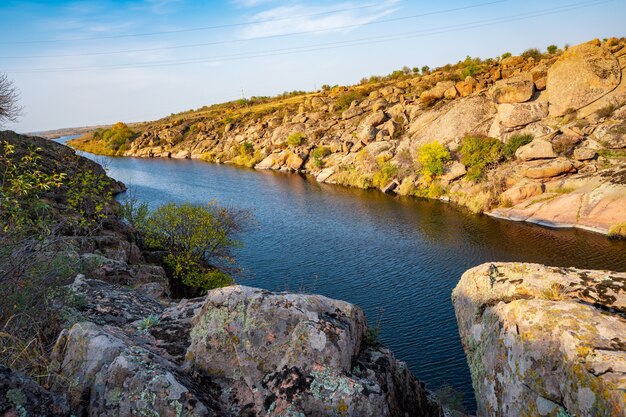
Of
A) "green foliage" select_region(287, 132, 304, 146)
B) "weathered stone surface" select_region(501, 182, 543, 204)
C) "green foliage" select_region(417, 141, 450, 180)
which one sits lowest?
→ "weathered stone surface" select_region(501, 182, 543, 204)

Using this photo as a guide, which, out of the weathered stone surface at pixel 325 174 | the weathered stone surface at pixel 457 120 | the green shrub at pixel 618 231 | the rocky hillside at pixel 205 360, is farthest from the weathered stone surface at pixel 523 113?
the rocky hillside at pixel 205 360

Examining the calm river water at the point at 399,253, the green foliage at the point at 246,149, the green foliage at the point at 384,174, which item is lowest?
the calm river water at the point at 399,253

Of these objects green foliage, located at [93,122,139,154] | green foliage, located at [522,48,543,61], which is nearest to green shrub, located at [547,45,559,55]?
green foliage, located at [522,48,543,61]

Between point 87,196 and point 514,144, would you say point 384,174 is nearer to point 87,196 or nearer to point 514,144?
point 514,144

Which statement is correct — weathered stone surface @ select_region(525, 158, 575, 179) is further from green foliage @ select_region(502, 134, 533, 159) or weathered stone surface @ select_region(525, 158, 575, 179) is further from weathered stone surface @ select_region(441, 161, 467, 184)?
weathered stone surface @ select_region(441, 161, 467, 184)

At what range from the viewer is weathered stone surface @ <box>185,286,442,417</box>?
593cm

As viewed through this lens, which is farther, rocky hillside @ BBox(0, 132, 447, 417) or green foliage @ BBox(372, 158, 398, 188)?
green foliage @ BBox(372, 158, 398, 188)

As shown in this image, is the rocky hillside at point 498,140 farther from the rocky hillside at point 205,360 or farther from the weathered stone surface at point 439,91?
the rocky hillside at point 205,360

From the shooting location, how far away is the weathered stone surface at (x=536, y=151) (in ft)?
166

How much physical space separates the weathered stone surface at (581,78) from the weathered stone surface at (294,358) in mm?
62338

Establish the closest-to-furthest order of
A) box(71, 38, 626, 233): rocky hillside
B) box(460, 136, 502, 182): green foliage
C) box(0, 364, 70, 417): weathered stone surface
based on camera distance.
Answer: box(0, 364, 70, 417): weathered stone surface → box(71, 38, 626, 233): rocky hillside → box(460, 136, 502, 182): green foliage

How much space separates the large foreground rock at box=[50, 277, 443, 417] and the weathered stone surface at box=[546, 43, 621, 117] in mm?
62178

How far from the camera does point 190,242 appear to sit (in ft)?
89.1

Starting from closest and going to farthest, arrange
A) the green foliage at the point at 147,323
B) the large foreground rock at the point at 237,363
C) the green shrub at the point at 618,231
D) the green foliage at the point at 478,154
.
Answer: the large foreground rock at the point at 237,363, the green foliage at the point at 147,323, the green shrub at the point at 618,231, the green foliage at the point at 478,154
